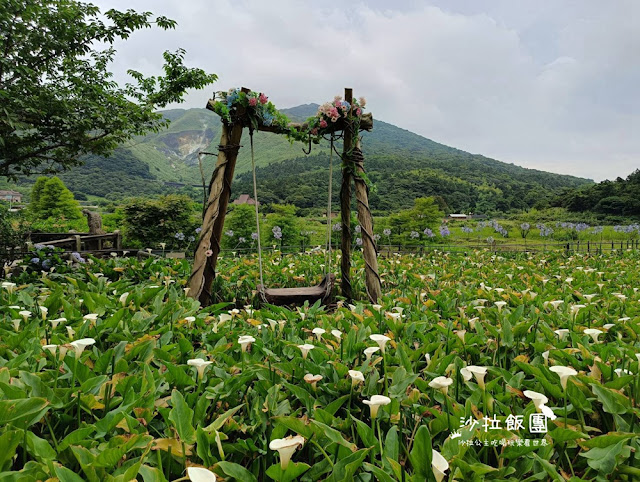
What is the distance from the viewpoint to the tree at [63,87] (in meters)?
6.58

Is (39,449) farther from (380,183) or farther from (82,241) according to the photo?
(380,183)

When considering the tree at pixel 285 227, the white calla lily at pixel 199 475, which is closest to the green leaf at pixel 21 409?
the white calla lily at pixel 199 475

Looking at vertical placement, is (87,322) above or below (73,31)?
below

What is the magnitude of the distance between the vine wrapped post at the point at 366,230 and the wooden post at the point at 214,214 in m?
1.29

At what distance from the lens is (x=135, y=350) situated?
1.67 metres

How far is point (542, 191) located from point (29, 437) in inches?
2840

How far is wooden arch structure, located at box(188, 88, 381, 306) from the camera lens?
3797mm

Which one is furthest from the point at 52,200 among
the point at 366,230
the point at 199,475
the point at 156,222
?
the point at 199,475

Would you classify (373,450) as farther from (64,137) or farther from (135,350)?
(64,137)

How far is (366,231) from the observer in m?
4.18

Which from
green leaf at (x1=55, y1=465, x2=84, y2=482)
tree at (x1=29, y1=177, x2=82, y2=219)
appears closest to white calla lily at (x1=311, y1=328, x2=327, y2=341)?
green leaf at (x1=55, y1=465, x2=84, y2=482)

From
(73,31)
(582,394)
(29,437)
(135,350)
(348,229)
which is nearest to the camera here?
(29,437)

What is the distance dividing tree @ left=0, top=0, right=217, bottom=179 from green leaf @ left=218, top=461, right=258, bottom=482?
21.3 ft

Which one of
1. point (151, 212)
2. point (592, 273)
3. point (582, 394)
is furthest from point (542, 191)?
point (582, 394)
